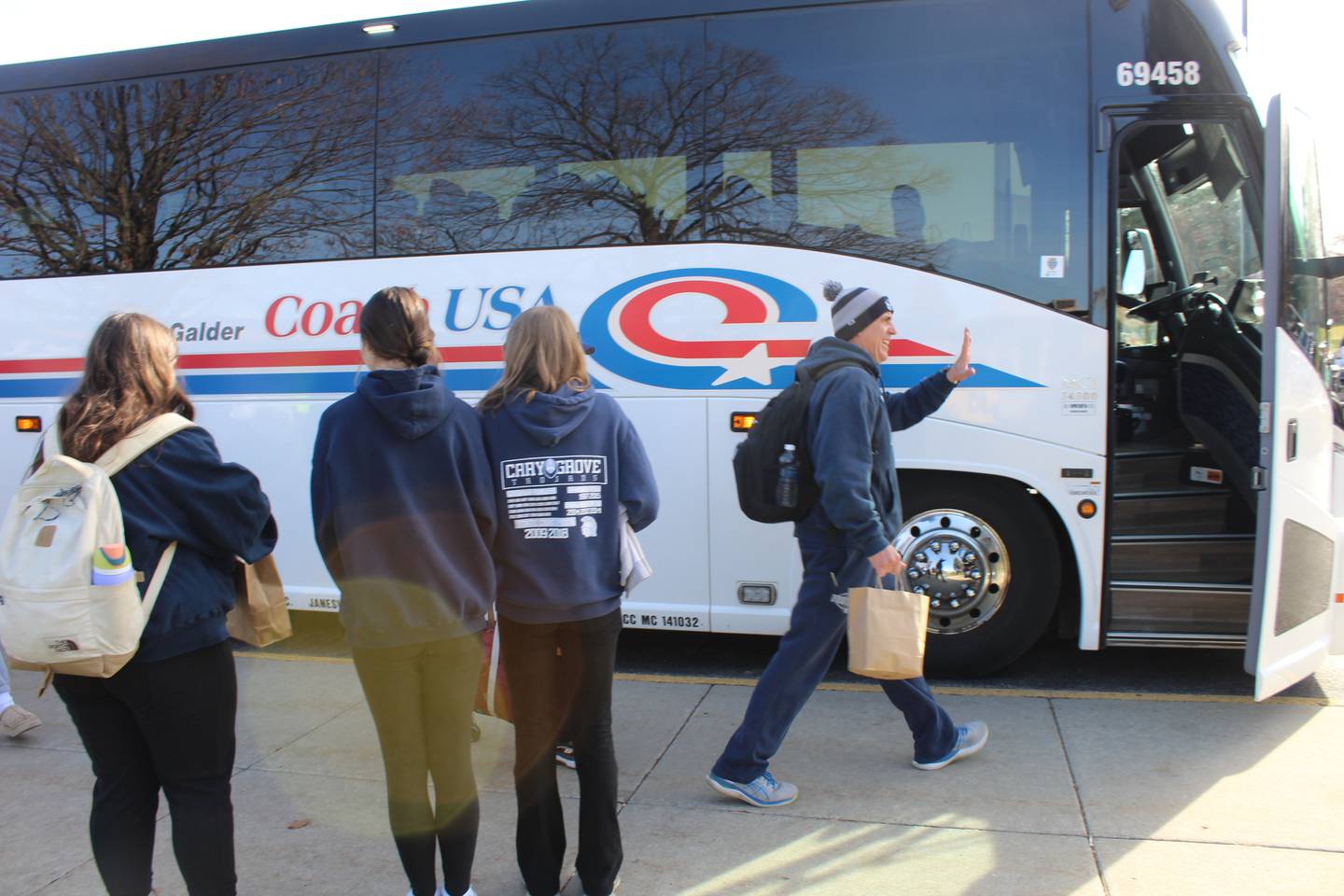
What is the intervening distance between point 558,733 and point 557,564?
522mm

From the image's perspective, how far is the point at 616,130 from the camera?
17.2ft

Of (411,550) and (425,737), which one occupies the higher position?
(411,550)

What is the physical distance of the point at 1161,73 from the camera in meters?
4.68

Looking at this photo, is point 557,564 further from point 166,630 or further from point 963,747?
point 963,747

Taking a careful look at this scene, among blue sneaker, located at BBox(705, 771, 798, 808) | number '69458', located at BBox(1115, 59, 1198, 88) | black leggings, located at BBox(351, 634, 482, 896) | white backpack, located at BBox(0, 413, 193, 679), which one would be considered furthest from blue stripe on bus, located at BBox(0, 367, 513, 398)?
white backpack, located at BBox(0, 413, 193, 679)

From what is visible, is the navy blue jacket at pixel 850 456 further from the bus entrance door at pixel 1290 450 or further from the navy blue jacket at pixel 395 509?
the bus entrance door at pixel 1290 450

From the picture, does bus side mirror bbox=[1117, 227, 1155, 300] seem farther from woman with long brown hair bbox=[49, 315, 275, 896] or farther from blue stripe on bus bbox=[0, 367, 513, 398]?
woman with long brown hair bbox=[49, 315, 275, 896]

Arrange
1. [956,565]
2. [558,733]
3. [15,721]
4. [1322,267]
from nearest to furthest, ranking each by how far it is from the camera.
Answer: [558,733], [1322,267], [15,721], [956,565]

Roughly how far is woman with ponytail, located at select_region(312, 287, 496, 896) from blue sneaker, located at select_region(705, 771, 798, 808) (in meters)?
1.23

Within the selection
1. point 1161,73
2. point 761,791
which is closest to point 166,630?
point 761,791

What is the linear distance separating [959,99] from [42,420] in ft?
18.3

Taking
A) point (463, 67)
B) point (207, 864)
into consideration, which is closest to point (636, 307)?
point (463, 67)

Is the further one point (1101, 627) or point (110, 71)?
point (110, 71)

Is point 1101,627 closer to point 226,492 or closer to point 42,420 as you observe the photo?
point 226,492
